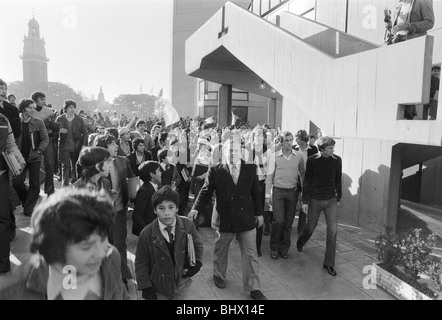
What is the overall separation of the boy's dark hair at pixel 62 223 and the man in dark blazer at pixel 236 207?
2.41 m

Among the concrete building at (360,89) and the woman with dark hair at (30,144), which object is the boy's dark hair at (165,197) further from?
the concrete building at (360,89)

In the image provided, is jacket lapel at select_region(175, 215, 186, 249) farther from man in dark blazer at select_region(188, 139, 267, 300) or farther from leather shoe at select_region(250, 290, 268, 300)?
leather shoe at select_region(250, 290, 268, 300)

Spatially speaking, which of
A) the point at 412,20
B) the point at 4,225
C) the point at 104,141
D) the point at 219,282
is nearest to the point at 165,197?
the point at 104,141

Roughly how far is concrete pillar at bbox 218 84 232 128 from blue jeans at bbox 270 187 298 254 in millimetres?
12553

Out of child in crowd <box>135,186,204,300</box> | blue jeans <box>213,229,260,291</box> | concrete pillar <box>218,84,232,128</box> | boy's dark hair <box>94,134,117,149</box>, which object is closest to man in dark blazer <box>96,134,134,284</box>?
Result: boy's dark hair <box>94,134,117,149</box>

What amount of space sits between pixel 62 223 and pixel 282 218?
4267mm

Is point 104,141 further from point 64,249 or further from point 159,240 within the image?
point 64,249

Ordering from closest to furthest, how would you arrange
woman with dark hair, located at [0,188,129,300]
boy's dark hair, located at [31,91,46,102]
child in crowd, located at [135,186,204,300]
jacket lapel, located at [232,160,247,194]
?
1. woman with dark hair, located at [0,188,129,300]
2. child in crowd, located at [135,186,204,300]
3. jacket lapel, located at [232,160,247,194]
4. boy's dark hair, located at [31,91,46,102]

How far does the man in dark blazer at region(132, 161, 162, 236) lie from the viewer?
12.4ft

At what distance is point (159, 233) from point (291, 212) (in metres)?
2.92

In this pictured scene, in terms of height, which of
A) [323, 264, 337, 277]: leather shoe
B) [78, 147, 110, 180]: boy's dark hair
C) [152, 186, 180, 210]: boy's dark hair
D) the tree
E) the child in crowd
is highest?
the tree

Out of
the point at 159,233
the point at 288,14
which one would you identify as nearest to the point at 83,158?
the point at 159,233

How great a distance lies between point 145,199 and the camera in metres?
3.85
